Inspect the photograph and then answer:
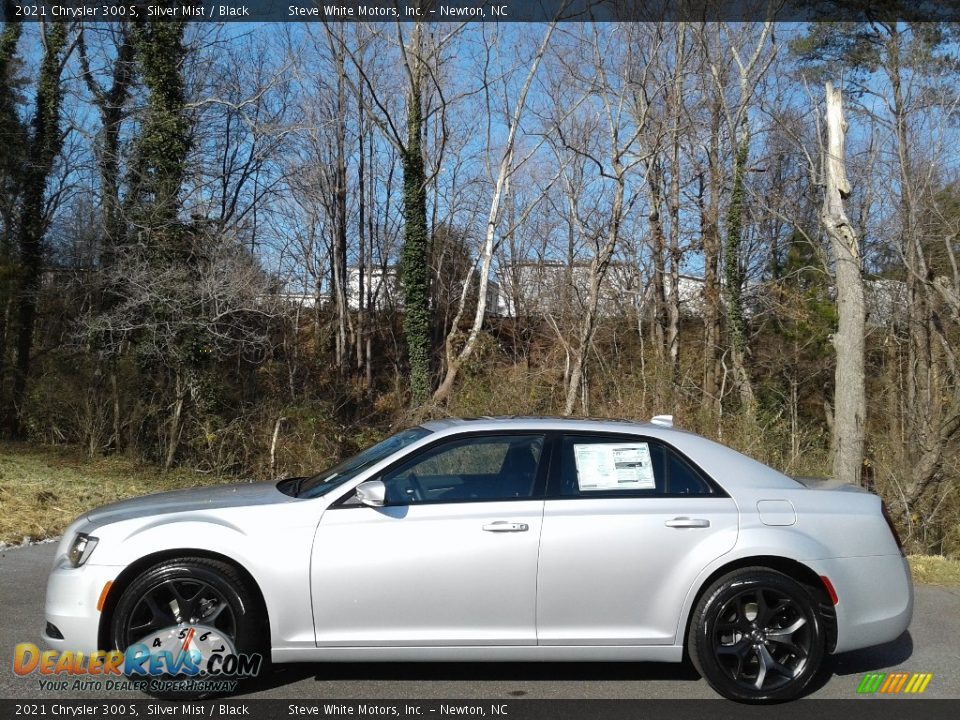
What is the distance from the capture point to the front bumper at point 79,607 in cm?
467

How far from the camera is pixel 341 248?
105 feet

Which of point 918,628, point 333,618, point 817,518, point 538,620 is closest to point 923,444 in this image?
point 918,628

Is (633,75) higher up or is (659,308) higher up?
(633,75)

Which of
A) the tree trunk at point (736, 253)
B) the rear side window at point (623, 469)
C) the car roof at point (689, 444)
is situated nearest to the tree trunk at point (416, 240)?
the tree trunk at point (736, 253)

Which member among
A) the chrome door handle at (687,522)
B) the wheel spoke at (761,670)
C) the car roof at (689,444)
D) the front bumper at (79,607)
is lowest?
the wheel spoke at (761,670)

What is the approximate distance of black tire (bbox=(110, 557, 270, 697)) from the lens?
15.4 feet

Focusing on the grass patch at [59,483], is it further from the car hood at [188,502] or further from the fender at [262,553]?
the fender at [262,553]

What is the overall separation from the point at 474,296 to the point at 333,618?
2983 cm

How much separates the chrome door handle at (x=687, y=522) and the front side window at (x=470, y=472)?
2.57 ft

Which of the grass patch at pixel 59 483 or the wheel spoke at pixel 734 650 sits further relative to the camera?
the grass patch at pixel 59 483

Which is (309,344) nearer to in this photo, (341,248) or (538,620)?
(341,248)

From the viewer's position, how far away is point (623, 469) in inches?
205

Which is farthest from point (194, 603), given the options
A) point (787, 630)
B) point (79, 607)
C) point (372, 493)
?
point (787, 630)

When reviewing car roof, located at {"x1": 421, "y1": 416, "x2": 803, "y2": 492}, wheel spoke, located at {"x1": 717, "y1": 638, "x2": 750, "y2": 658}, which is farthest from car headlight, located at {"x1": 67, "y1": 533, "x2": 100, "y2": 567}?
wheel spoke, located at {"x1": 717, "y1": 638, "x2": 750, "y2": 658}
